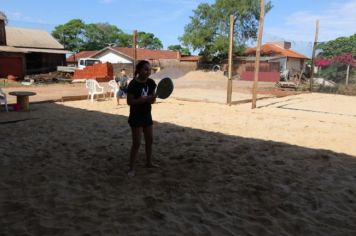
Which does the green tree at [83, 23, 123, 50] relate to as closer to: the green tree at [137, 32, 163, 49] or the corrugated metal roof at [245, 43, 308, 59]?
the green tree at [137, 32, 163, 49]

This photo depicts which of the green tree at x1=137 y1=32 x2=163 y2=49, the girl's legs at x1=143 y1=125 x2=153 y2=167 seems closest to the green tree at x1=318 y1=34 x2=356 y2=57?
the green tree at x1=137 y1=32 x2=163 y2=49

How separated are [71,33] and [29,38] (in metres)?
32.2

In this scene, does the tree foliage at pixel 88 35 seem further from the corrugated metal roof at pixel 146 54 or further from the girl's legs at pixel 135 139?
the girl's legs at pixel 135 139

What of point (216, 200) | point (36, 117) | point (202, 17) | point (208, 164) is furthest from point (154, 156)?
point (202, 17)

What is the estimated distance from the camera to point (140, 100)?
14.8 feet

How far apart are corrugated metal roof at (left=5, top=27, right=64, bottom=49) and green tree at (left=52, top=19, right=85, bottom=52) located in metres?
28.7

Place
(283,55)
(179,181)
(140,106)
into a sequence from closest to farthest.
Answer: (179,181) < (140,106) < (283,55)

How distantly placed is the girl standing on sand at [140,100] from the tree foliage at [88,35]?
6674 cm

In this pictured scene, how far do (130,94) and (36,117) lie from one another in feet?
17.8

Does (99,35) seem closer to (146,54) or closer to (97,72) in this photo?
(146,54)

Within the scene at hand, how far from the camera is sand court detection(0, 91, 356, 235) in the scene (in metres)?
3.31

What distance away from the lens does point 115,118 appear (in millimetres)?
9195

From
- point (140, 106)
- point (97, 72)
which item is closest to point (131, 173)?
point (140, 106)

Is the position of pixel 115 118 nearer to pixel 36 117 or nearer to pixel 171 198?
pixel 36 117
